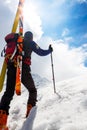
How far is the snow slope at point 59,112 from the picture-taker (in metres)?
7.31

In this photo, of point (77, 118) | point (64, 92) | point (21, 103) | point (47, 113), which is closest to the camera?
point (77, 118)

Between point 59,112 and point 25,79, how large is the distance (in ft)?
6.95

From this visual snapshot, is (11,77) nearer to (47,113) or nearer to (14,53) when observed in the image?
(14,53)

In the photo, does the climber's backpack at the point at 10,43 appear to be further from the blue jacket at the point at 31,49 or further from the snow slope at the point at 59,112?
the snow slope at the point at 59,112

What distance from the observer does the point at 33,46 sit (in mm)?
10438

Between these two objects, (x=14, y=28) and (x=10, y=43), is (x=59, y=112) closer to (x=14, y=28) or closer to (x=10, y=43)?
(x=10, y=43)

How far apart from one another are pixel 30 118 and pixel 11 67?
1994mm

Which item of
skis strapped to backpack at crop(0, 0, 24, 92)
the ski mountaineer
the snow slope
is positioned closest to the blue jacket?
the ski mountaineer

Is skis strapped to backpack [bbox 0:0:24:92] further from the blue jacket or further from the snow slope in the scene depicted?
the snow slope

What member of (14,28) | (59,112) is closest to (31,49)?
(14,28)

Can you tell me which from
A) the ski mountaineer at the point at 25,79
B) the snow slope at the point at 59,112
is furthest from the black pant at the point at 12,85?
the snow slope at the point at 59,112

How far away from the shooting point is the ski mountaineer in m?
9.10

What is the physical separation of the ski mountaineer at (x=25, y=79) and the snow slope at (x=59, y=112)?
451 millimetres

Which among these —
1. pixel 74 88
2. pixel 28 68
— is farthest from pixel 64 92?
pixel 28 68
